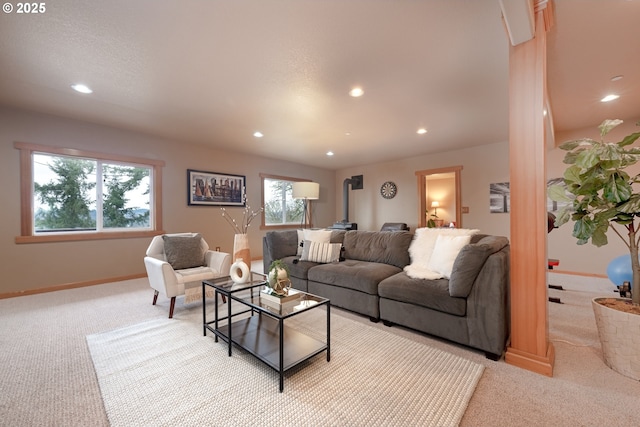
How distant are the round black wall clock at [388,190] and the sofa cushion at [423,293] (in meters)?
4.22

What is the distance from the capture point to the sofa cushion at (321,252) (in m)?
3.27

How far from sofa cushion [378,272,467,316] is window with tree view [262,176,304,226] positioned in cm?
412

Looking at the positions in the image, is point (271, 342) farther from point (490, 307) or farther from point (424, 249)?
point (424, 249)

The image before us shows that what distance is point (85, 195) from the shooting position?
152 inches

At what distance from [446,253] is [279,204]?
180 inches

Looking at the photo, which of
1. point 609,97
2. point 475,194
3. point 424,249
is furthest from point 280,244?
point 609,97

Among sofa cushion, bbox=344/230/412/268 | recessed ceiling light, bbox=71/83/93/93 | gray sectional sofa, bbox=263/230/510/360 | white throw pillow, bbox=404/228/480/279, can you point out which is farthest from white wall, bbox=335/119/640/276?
recessed ceiling light, bbox=71/83/93/93

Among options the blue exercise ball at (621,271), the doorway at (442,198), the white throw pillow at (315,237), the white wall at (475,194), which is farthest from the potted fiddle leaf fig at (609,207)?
the doorway at (442,198)

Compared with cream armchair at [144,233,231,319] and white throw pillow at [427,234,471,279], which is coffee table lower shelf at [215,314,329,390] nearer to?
cream armchair at [144,233,231,319]

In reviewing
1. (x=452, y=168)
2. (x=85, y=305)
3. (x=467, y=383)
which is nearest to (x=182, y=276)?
(x=85, y=305)

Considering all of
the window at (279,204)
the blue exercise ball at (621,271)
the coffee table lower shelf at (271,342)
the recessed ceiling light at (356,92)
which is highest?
the recessed ceiling light at (356,92)

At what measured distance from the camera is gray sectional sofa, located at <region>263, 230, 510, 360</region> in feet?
6.16

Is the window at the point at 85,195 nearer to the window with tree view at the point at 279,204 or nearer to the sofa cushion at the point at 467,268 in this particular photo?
the window with tree view at the point at 279,204

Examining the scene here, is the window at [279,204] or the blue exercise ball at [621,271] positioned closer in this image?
the blue exercise ball at [621,271]
